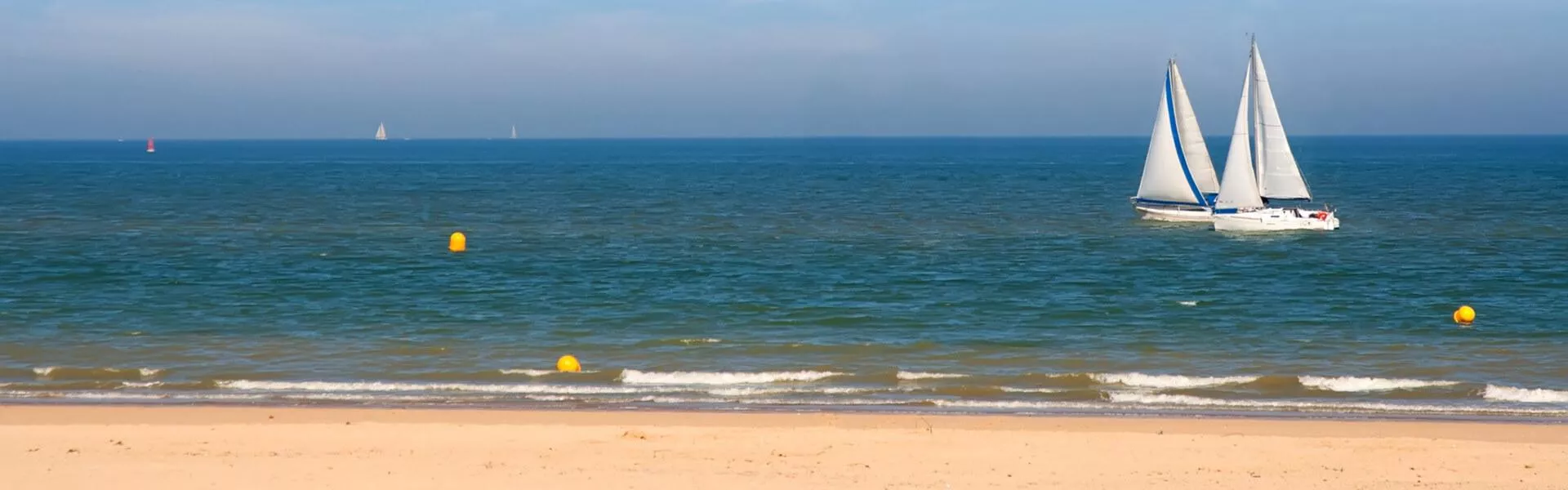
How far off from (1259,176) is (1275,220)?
4508 millimetres

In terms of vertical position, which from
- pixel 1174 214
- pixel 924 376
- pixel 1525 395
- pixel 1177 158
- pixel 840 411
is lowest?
pixel 1174 214

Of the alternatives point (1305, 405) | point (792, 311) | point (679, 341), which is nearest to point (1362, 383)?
point (1305, 405)

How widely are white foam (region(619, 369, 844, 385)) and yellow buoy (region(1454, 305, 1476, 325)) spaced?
52.3 ft

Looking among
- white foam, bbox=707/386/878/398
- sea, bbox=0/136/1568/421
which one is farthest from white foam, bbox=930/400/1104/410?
white foam, bbox=707/386/878/398

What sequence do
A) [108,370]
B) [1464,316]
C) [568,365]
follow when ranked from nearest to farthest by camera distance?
[568,365]
[108,370]
[1464,316]

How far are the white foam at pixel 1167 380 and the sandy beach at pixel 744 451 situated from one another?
3.99 meters

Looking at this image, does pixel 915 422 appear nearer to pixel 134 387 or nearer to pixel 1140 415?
pixel 1140 415

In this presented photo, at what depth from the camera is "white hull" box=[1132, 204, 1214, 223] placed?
215 ft

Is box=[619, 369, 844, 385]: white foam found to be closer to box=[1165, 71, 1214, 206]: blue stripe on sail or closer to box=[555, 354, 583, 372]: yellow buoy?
box=[555, 354, 583, 372]: yellow buoy

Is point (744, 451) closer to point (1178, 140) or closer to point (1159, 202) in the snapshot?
point (1178, 140)

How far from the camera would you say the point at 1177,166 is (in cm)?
6694

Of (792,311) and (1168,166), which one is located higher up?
(1168,166)

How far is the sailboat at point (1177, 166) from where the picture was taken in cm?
6538

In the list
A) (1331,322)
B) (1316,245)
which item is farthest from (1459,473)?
(1316,245)
